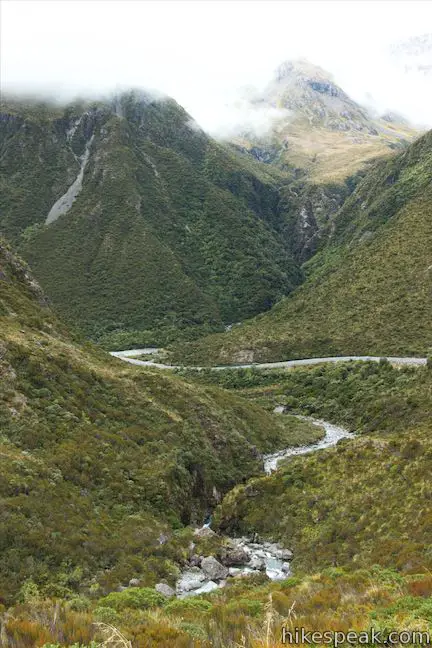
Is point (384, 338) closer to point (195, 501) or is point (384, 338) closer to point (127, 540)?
point (195, 501)

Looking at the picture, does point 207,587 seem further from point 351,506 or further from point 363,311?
point 363,311

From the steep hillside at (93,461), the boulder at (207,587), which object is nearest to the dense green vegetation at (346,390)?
the steep hillside at (93,461)

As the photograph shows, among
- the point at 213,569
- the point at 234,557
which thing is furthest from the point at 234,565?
the point at 213,569

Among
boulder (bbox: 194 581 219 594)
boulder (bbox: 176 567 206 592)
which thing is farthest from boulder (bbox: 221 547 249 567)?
boulder (bbox: 194 581 219 594)

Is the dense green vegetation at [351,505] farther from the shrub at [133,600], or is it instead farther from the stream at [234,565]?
the shrub at [133,600]

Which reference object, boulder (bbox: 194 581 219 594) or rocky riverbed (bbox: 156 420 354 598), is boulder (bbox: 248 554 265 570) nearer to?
rocky riverbed (bbox: 156 420 354 598)

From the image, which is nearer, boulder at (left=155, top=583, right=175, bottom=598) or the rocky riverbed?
boulder at (left=155, top=583, right=175, bottom=598)
